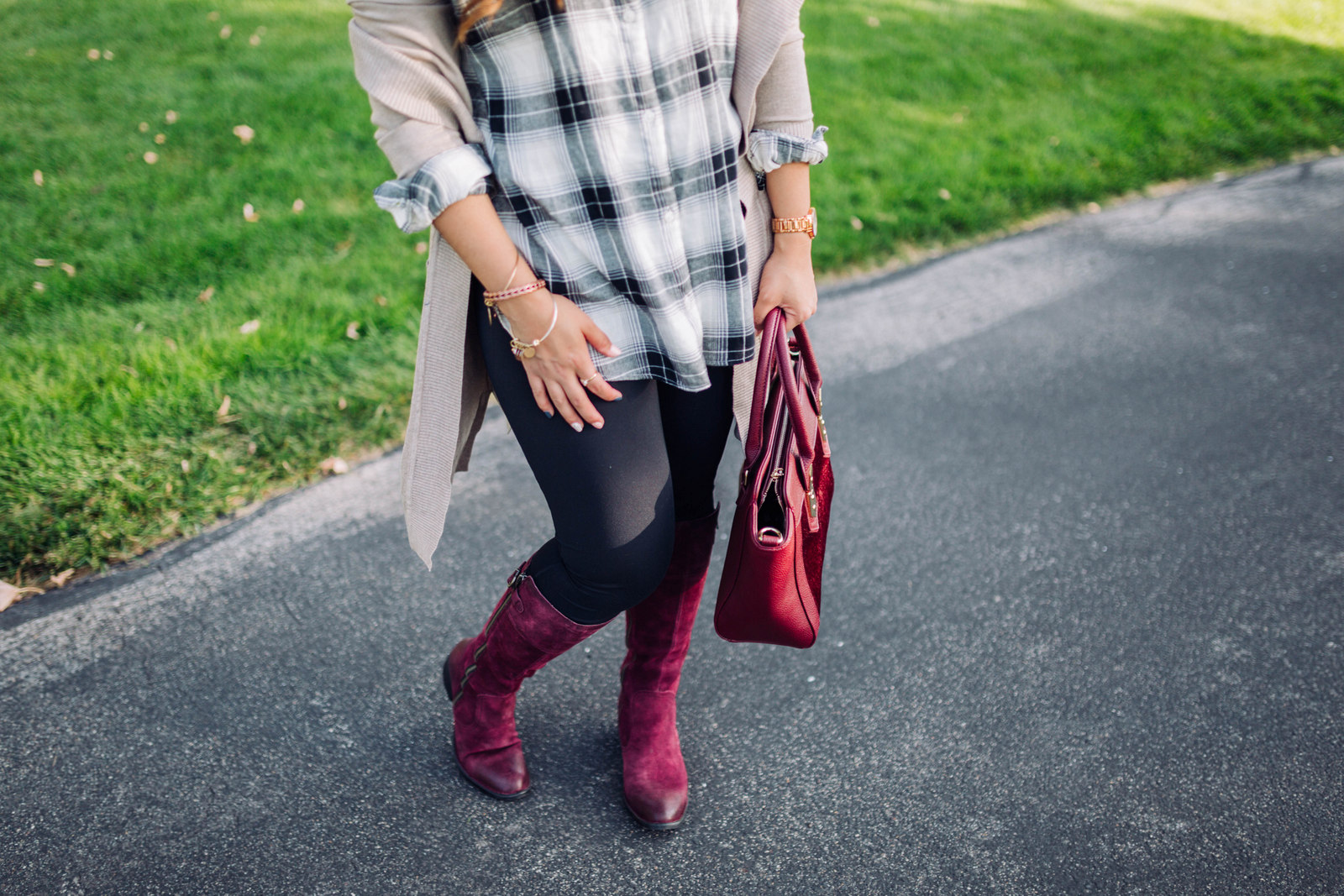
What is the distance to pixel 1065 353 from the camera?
3.60m

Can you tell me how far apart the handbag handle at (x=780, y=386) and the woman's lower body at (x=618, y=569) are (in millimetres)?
96

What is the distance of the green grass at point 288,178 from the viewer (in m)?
2.87

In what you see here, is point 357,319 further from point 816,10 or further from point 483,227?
point 816,10

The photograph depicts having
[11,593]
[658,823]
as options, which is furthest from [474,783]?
[11,593]

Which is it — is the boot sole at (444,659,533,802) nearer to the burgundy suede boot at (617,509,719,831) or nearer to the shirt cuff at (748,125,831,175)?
the burgundy suede boot at (617,509,719,831)

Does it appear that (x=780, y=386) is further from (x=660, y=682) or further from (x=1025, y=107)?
(x=1025, y=107)

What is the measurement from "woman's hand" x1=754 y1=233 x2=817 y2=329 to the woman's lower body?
0.16 metres

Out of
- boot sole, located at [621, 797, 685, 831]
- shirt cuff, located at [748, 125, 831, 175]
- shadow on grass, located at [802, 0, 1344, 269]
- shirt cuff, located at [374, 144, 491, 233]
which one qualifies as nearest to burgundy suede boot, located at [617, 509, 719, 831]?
boot sole, located at [621, 797, 685, 831]

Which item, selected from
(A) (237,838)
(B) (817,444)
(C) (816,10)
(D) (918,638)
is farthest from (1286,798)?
(C) (816,10)

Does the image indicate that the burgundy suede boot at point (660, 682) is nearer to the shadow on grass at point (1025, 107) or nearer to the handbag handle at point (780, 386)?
the handbag handle at point (780, 386)

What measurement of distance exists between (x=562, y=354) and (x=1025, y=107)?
17.9ft

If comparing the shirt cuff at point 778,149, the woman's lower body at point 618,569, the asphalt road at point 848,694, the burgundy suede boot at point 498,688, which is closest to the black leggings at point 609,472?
the woman's lower body at point 618,569

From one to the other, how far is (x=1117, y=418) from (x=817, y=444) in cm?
210

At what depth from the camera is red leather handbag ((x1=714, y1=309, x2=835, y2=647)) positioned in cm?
154
